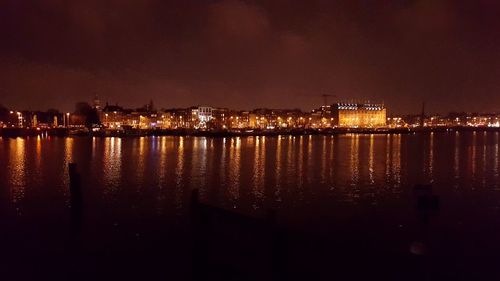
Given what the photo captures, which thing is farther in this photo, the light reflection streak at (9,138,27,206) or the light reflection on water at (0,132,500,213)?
the light reflection streak at (9,138,27,206)

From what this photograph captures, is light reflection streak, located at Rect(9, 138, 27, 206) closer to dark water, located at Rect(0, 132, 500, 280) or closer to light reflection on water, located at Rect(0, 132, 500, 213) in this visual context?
light reflection on water, located at Rect(0, 132, 500, 213)

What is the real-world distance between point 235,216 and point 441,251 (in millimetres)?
6821

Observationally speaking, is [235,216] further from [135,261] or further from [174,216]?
[174,216]

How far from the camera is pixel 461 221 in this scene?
16.4 metres

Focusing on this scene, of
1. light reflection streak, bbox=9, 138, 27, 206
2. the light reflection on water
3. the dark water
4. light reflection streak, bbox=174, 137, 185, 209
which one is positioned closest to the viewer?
the dark water

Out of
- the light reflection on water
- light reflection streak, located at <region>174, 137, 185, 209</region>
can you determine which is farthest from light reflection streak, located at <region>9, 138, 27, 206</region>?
light reflection streak, located at <region>174, 137, 185, 209</region>

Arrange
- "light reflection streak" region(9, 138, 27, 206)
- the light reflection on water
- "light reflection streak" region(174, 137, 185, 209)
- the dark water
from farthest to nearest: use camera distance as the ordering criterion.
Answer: "light reflection streak" region(9, 138, 27, 206) < the light reflection on water < "light reflection streak" region(174, 137, 185, 209) < the dark water

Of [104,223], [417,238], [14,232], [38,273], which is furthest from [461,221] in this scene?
[14,232]

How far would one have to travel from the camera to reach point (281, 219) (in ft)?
54.9

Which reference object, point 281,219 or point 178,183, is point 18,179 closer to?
point 178,183

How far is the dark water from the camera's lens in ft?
35.6

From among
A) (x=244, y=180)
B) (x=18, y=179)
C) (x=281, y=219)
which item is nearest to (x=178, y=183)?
(x=244, y=180)

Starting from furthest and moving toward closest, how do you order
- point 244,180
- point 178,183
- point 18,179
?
point 18,179, point 244,180, point 178,183

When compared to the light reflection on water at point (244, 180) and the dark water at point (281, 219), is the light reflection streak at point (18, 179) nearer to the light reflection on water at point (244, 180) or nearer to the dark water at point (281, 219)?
the light reflection on water at point (244, 180)
